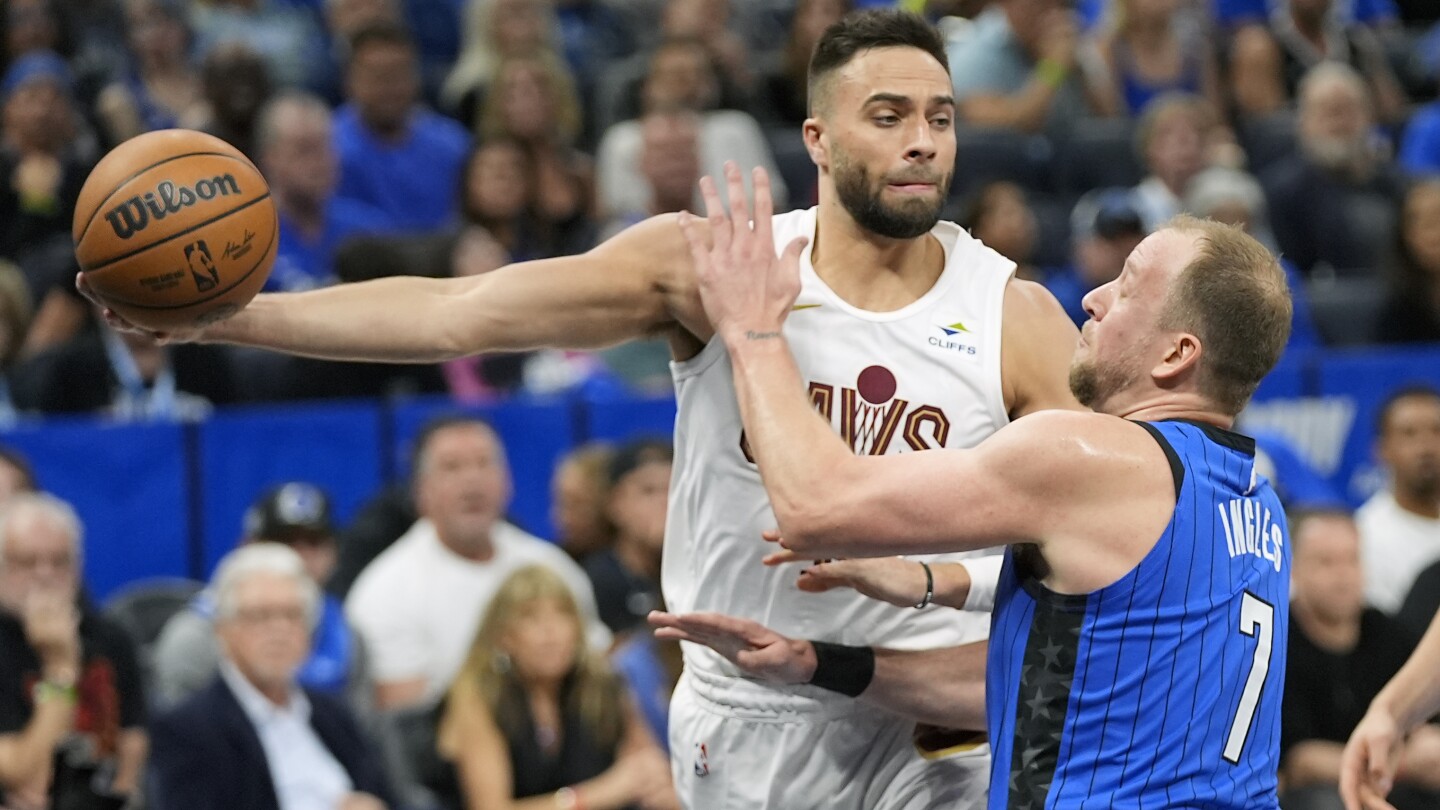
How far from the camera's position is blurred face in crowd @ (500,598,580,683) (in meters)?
7.59

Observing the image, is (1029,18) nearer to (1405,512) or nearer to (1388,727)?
(1405,512)

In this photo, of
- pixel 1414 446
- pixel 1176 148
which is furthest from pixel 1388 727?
pixel 1176 148

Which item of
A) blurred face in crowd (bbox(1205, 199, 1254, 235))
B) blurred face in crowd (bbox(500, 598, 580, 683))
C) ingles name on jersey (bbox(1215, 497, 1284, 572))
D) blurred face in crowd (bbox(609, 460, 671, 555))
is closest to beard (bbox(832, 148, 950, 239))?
ingles name on jersey (bbox(1215, 497, 1284, 572))

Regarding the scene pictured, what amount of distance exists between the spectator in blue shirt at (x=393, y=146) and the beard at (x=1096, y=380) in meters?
7.08

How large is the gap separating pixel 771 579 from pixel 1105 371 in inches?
43.0

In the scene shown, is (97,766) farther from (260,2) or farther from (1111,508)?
(260,2)

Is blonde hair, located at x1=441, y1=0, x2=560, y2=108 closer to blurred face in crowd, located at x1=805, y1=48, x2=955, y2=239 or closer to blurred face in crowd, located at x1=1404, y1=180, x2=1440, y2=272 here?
blurred face in crowd, located at x1=1404, y1=180, x2=1440, y2=272

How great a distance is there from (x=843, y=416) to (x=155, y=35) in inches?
294

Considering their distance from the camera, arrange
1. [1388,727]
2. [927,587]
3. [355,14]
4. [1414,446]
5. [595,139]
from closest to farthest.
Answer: [927,587] < [1388,727] < [1414,446] < [355,14] < [595,139]

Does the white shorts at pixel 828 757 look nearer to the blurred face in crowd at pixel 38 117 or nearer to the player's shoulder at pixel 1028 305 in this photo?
the player's shoulder at pixel 1028 305

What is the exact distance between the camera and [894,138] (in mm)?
4656

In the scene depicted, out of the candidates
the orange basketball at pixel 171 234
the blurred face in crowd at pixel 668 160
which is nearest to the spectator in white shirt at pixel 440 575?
the blurred face in crowd at pixel 668 160

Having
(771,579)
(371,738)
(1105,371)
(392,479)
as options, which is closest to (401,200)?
(392,479)

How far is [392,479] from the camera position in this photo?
361 inches
